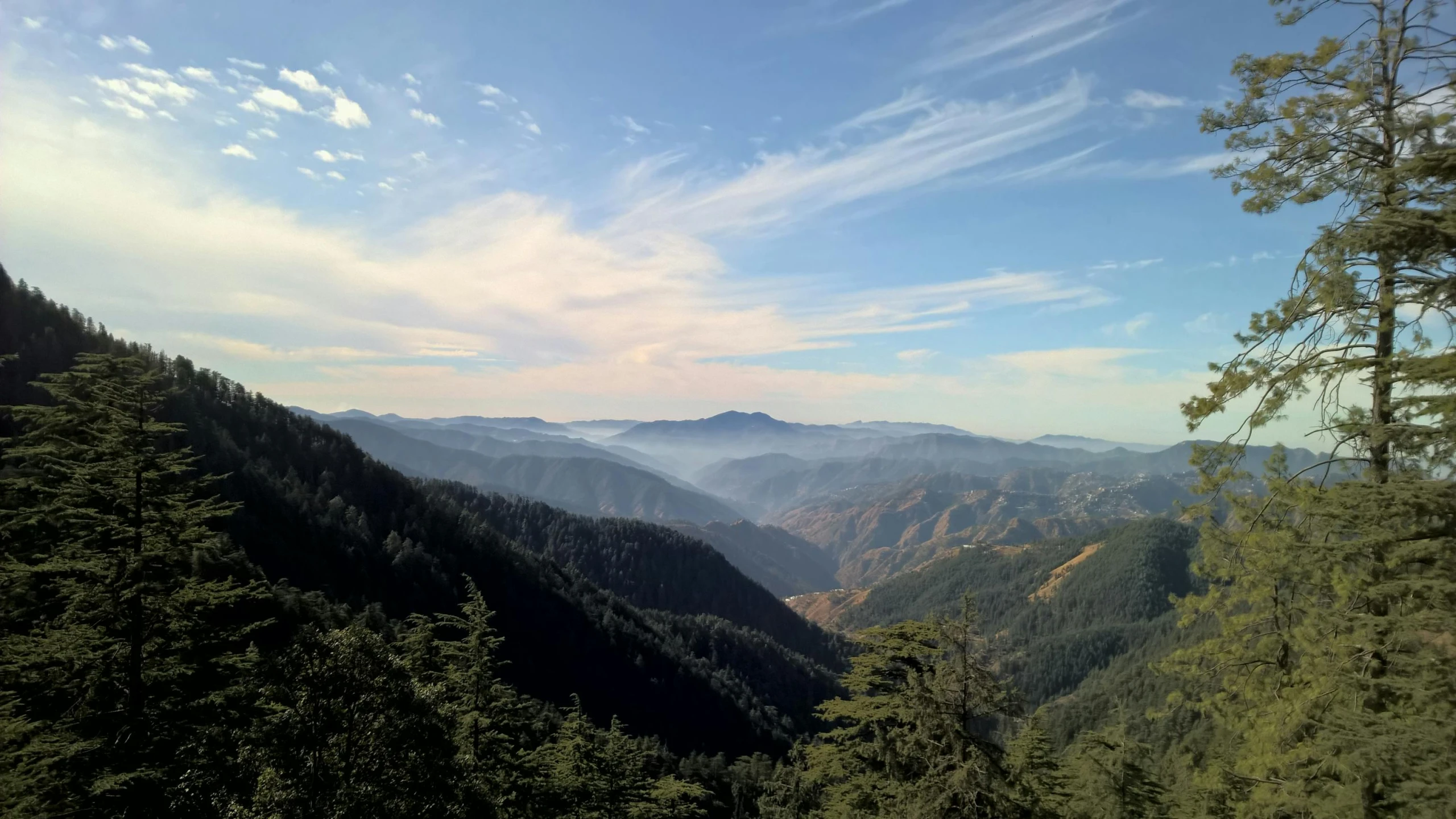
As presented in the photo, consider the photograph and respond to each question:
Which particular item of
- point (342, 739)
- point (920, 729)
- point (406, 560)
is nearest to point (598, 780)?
point (920, 729)

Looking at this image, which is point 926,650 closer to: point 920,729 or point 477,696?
point 920,729

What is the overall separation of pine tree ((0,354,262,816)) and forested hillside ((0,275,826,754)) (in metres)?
118

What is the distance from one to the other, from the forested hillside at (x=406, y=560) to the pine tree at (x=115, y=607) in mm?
117643

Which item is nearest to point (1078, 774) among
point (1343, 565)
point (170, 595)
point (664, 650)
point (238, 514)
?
point (1343, 565)

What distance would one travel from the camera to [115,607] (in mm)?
13336

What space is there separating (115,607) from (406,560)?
15689 cm

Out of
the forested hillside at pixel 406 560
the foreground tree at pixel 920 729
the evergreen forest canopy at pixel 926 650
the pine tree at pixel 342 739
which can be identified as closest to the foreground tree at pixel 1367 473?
the evergreen forest canopy at pixel 926 650

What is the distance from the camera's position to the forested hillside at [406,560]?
422ft

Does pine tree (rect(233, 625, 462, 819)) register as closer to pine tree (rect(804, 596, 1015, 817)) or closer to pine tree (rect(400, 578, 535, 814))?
pine tree (rect(400, 578, 535, 814))

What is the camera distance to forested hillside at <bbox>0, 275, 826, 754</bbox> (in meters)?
129

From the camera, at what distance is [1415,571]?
9961 mm

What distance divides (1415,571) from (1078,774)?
28997 mm

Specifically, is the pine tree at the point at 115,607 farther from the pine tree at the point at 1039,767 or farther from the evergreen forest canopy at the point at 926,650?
the pine tree at the point at 1039,767

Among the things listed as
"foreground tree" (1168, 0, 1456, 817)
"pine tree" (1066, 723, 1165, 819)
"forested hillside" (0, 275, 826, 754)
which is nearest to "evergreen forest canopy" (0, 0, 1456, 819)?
"foreground tree" (1168, 0, 1456, 817)
